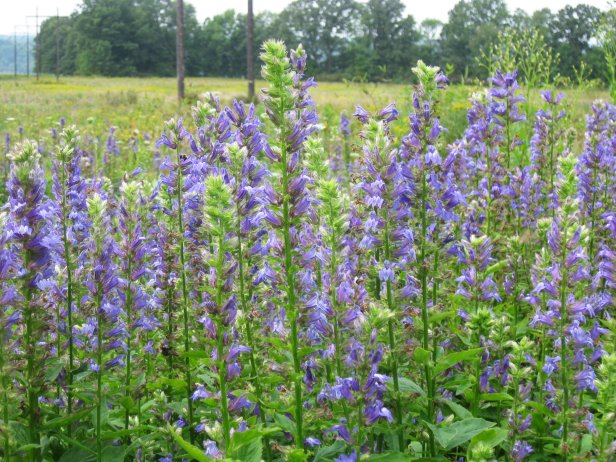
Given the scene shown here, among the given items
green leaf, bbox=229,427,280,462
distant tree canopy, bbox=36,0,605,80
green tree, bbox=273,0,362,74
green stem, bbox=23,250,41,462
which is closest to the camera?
green leaf, bbox=229,427,280,462

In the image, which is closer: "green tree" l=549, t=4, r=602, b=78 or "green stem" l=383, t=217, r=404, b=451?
"green stem" l=383, t=217, r=404, b=451

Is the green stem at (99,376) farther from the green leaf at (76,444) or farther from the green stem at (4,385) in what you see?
the green stem at (4,385)

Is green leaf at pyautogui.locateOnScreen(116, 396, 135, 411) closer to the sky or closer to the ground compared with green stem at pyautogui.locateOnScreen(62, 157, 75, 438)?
closer to the ground

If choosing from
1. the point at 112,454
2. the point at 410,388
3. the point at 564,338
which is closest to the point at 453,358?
the point at 410,388

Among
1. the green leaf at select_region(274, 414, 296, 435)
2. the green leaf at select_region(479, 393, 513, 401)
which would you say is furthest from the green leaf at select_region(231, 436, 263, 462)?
the green leaf at select_region(479, 393, 513, 401)

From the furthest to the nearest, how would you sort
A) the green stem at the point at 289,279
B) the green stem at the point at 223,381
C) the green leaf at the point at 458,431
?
the green leaf at the point at 458,431 < the green stem at the point at 289,279 < the green stem at the point at 223,381

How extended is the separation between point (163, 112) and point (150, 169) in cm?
1016

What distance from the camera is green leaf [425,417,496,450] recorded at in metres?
2.90

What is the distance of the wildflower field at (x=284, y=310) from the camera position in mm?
2654

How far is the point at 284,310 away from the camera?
10.5 feet

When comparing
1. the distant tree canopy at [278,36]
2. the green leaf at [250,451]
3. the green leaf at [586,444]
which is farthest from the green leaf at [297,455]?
the distant tree canopy at [278,36]

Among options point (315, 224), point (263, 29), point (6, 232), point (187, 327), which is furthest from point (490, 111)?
point (263, 29)

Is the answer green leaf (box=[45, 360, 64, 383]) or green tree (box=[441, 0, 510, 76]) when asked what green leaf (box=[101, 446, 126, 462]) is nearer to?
green leaf (box=[45, 360, 64, 383])

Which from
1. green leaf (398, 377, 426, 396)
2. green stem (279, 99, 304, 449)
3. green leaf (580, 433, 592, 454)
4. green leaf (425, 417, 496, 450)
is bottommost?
green leaf (580, 433, 592, 454)
